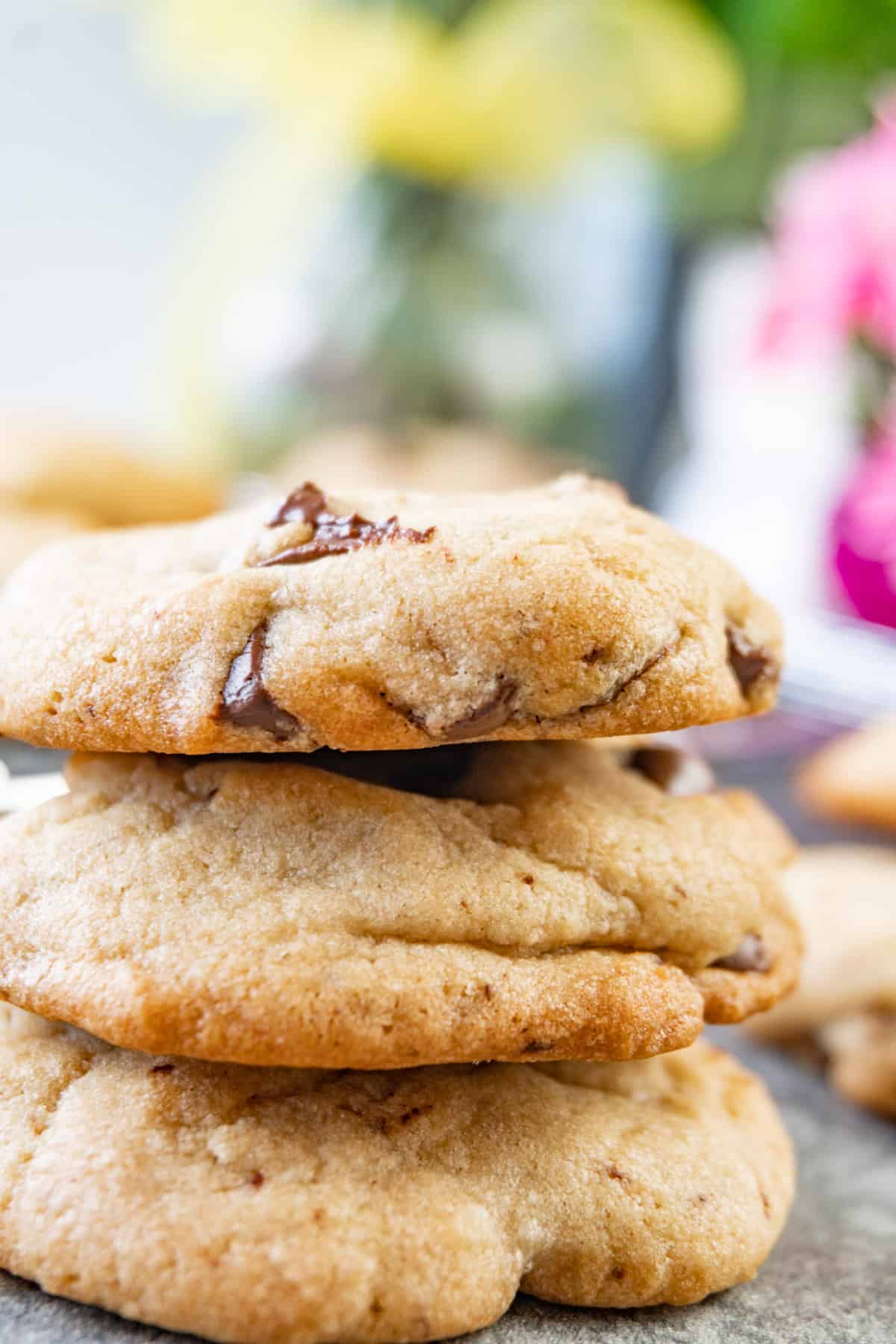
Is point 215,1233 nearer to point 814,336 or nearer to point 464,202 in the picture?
point 814,336

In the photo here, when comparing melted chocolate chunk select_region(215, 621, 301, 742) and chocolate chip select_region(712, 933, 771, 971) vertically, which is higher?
melted chocolate chunk select_region(215, 621, 301, 742)

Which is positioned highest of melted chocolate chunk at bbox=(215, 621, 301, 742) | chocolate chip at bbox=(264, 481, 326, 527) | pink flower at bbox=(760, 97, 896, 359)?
pink flower at bbox=(760, 97, 896, 359)

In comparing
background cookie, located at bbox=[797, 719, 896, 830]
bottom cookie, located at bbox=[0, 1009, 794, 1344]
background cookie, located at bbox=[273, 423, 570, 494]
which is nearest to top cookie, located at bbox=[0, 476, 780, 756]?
bottom cookie, located at bbox=[0, 1009, 794, 1344]

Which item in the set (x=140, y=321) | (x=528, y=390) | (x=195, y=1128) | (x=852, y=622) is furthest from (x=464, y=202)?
(x=195, y=1128)

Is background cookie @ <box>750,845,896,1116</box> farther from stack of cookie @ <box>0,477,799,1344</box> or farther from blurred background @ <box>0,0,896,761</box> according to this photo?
blurred background @ <box>0,0,896,761</box>

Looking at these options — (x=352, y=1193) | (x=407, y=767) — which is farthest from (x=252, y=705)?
(x=352, y=1193)

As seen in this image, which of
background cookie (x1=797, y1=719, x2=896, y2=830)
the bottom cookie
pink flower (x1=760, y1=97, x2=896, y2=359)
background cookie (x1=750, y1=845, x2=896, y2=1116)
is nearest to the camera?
the bottom cookie

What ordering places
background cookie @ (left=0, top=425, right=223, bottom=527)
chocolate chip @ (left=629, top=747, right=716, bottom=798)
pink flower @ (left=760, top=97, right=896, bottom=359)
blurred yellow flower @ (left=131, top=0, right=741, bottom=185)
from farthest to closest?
blurred yellow flower @ (left=131, top=0, right=741, bottom=185) → pink flower @ (left=760, top=97, right=896, bottom=359) → background cookie @ (left=0, top=425, right=223, bottom=527) → chocolate chip @ (left=629, top=747, right=716, bottom=798)
